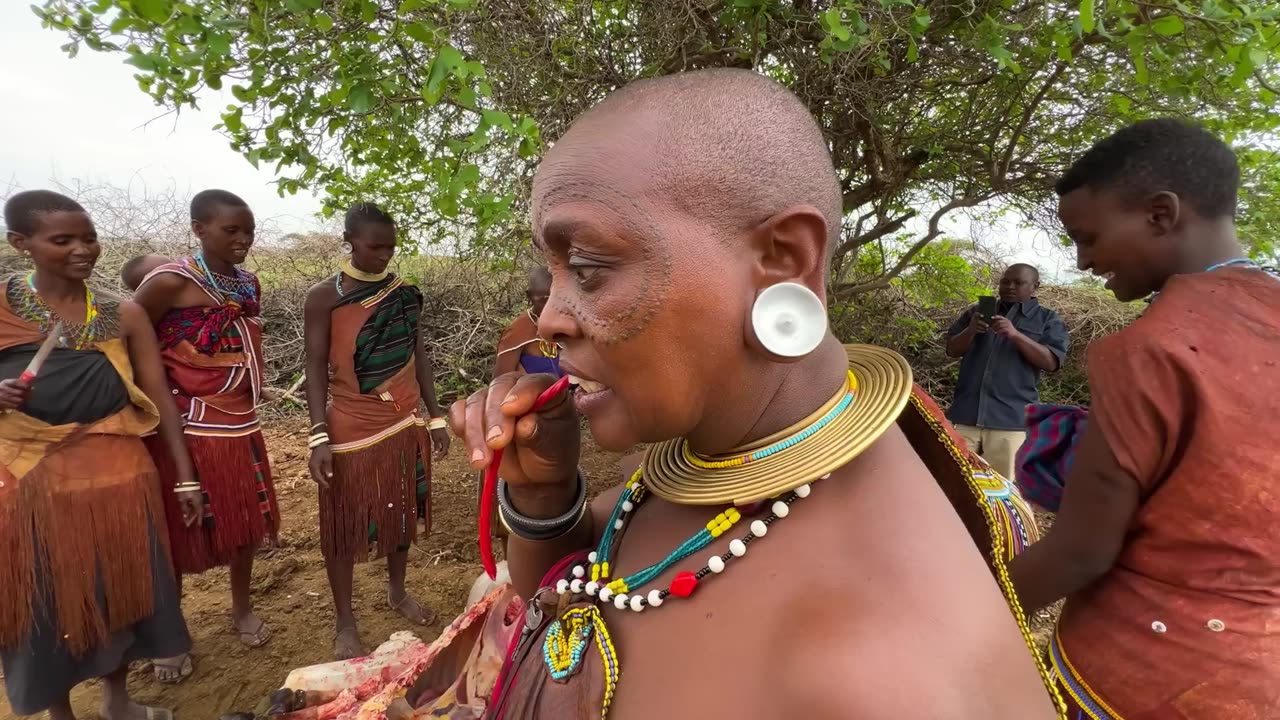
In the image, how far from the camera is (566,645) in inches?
46.3

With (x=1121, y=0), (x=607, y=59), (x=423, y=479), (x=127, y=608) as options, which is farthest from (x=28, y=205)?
(x=1121, y=0)

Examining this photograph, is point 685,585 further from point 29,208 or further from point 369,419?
point 29,208

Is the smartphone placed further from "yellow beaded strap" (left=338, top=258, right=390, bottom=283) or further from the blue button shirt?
"yellow beaded strap" (left=338, top=258, right=390, bottom=283)

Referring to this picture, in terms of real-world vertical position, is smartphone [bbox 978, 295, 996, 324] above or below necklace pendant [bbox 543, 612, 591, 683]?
above

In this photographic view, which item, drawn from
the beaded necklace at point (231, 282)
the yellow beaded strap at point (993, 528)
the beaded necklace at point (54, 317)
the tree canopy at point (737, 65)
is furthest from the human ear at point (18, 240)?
the yellow beaded strap at point (993, 528)

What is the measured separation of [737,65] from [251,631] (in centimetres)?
427

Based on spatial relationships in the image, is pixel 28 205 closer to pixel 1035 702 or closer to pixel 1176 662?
pixel 1035 702

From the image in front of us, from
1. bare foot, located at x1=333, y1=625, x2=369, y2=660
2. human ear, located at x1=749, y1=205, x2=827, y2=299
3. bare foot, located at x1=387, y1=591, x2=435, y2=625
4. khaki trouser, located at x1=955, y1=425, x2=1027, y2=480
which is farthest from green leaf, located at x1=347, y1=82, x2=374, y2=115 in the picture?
khaki trouser, located at x1=955, y1=425, x2=1027, y2=480

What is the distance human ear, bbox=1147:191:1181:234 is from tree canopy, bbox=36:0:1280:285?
63 centimetres

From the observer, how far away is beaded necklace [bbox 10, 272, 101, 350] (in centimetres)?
264

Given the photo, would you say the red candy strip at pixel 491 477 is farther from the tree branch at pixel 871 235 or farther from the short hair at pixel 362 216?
the tree branch at pixel 871 235

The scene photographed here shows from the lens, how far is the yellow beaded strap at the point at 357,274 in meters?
3.52

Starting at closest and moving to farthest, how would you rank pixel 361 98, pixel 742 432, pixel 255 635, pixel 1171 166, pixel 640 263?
1. pixel 640 263
2. pixel 742 432
3. pixel 1171 166
4. pixel 361 98
5. pixel 255 635

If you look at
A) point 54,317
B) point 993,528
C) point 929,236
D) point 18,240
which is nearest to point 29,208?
point 18,240
